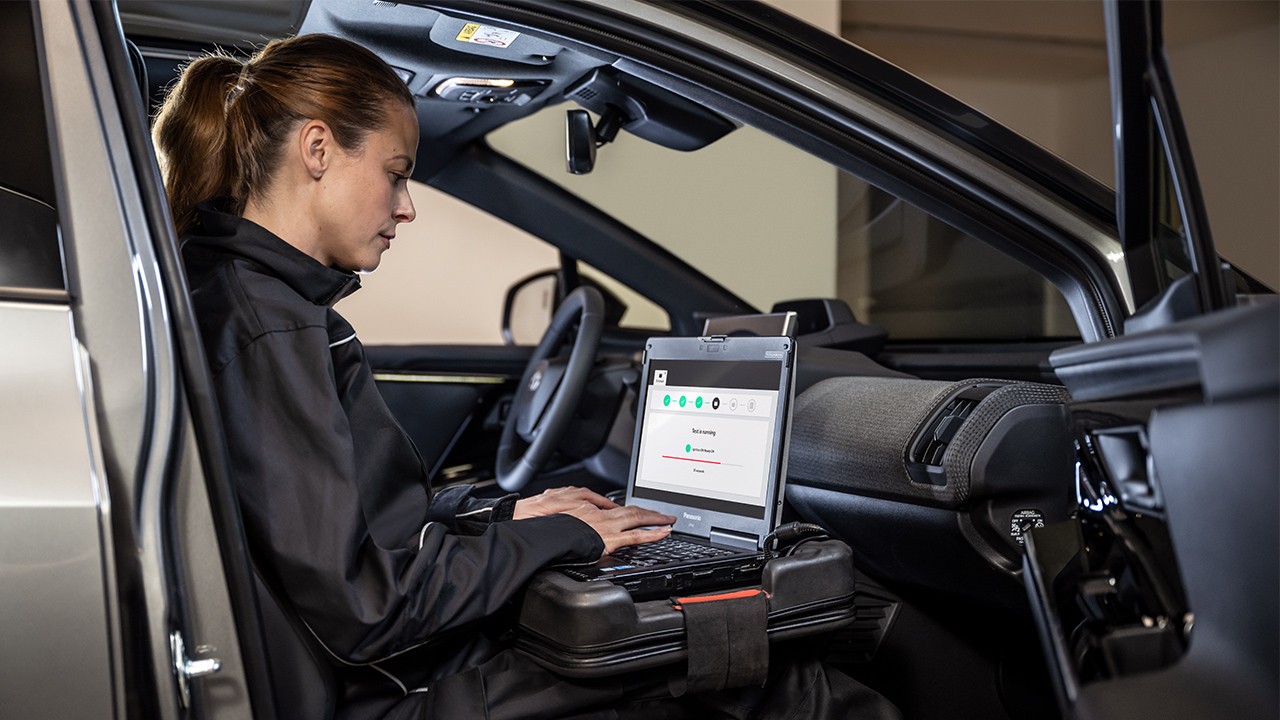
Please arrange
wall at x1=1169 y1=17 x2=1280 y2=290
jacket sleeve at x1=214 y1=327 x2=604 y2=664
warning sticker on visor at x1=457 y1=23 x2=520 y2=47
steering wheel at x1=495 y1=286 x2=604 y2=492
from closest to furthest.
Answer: jacket sleeve at x1=214 y1=327 x2=604 y2=664 < warning sticker on visor at x1=457 y1=23 x2=520 y2=47 < steering wheel at x1=495 y1=286 x2=604 y2=492 < wall at x1=1169 y1=17 x2=1280 y2=290

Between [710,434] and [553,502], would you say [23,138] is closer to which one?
[553,502]

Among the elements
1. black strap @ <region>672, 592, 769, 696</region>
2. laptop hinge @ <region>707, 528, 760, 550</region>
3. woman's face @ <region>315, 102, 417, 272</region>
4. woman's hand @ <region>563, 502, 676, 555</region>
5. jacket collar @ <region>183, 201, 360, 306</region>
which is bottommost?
black strap @ <region>672, 592, 769, 696</region>

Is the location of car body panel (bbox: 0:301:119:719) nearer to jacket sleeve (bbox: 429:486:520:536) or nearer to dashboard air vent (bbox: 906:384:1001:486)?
jacket sleeve (bbox: 429:486:520:536)

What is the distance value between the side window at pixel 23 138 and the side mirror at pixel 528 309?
2456 mm

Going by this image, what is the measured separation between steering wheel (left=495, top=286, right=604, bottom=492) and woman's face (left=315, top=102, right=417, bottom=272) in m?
1.04

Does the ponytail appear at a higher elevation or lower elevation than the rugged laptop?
higher

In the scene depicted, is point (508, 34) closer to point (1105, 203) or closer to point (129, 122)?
point (129, 122)

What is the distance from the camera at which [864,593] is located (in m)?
1.85

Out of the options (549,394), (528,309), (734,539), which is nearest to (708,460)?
(734,539)

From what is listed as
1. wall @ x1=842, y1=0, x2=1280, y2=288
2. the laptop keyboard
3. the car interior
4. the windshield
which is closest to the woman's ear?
the car interior

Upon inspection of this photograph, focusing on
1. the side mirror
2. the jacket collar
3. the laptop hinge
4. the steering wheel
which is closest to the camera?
the jacket collar

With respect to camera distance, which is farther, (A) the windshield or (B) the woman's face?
(A) the windshield

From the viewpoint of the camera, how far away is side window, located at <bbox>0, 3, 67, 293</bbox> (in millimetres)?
1045

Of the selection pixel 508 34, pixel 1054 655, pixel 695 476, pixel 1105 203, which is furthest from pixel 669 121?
pixel 1054 655
